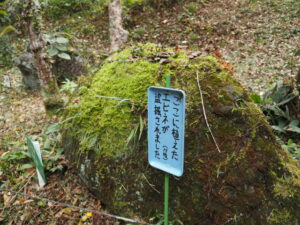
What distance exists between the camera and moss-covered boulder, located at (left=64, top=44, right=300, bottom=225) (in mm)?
1916

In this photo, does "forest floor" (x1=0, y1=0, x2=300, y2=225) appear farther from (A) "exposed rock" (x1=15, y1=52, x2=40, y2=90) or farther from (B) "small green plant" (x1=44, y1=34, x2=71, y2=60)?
(B) "small green plant" (x1=44, y1=34, x2=71, y2=60)

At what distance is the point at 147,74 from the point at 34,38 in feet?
8.44

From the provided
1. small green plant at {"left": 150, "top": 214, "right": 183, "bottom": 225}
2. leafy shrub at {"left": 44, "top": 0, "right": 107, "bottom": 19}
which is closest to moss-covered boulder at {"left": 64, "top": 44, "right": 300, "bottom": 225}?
small green plant at {"left": 150, "top": 214, "right": 183, "bottom": 225}

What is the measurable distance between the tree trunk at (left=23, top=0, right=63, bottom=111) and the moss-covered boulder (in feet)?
6.14

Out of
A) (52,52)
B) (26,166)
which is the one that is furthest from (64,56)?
(26,166)

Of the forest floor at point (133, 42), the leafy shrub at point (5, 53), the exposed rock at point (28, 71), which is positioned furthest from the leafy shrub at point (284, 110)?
the leafy shrub at point (5, 53)

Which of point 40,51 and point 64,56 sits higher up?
point 40,51

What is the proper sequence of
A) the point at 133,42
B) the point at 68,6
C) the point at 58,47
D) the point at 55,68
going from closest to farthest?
the point at 58,47
the point at 55,68
the point at 133,42
the point at 68,6

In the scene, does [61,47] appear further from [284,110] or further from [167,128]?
[167,128]

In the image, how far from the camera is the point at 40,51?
4.05 m

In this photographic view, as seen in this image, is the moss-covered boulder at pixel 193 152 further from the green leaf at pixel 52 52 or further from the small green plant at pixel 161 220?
the green leaf at pixel 52 52

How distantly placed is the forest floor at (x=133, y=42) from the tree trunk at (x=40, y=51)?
367mm

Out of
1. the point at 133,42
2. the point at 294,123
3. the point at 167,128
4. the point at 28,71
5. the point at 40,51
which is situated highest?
the point at 40,51

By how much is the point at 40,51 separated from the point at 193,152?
3.27 metres
